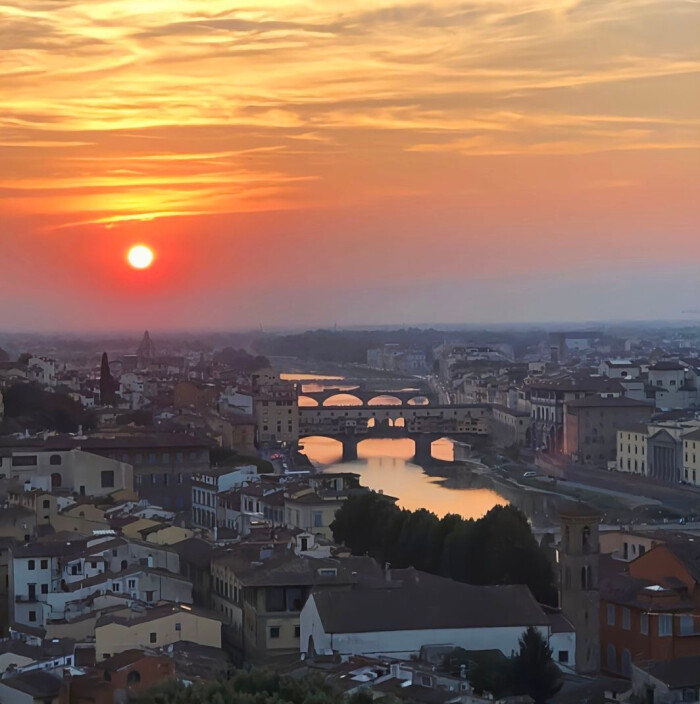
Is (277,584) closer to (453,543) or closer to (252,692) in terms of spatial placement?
(453,543)

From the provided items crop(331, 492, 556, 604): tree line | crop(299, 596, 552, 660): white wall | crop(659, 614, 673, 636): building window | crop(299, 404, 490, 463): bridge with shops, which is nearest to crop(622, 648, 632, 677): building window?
crop(659, 614, 673, 636): building window

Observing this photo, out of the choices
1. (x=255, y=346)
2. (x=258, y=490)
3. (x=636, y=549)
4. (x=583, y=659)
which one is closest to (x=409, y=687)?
(x=583, y=659)

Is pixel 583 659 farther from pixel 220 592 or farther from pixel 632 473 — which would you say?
pixel 632 473

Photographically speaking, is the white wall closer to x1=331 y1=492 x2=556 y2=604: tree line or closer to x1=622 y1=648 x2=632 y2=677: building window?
x1=622 y1=648 x2=632 y2=677: building window

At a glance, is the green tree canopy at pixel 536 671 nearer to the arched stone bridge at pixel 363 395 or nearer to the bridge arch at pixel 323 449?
the bridge arch at pixel 323 449

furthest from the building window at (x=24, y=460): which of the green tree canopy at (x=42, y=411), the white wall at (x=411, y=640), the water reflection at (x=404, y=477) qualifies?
the white wall at (x=411, y=640)

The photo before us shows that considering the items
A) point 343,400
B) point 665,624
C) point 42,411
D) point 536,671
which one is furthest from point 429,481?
point 343,400
